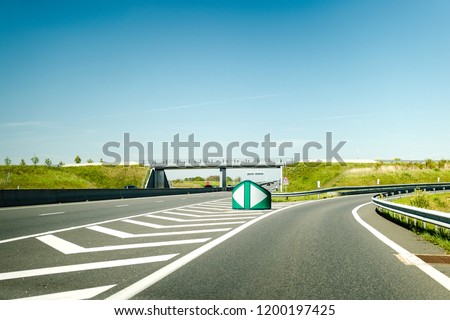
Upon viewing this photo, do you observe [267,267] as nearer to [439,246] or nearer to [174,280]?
[174,280]

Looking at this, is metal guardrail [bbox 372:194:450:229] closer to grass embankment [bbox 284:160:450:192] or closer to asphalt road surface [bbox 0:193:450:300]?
asphalt road surface [bbox 0:193:450:300]

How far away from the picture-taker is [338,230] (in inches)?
470

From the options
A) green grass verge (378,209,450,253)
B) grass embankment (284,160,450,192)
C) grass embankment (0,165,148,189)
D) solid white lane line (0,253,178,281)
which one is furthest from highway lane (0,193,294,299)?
grass embankment (284,160,450,192)

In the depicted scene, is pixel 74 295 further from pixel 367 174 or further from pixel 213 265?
pixel 367 174

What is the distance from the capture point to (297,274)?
591 cm

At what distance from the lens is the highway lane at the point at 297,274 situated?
15.9 feet

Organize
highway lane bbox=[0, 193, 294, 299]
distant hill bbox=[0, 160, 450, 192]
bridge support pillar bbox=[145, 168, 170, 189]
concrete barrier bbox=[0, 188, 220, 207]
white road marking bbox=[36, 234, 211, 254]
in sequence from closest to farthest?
highway lane bbox=[0, 193, 294, 299], white road marking bbox=[36, 234, 211, 254], concrete barrier bbox=[0, 188, 220, 207], bridge support pillar bbox=[145, 168, 170, 189], distant hill bbox=[0, 160, 450, 192]

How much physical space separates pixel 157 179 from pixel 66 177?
19076 millimetres

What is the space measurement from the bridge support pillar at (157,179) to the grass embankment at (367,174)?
2567 cm

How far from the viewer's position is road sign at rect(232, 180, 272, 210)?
19516 mm

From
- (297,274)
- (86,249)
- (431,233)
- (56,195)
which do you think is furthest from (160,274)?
(56,195)

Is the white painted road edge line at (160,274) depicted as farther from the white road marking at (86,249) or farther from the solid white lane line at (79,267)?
the white road marking at (86,249)

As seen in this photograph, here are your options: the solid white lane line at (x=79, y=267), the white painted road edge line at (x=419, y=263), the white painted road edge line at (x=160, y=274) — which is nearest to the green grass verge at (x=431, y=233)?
the white painted road edge line at (x=419, y=263)

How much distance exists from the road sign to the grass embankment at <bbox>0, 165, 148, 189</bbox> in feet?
163
